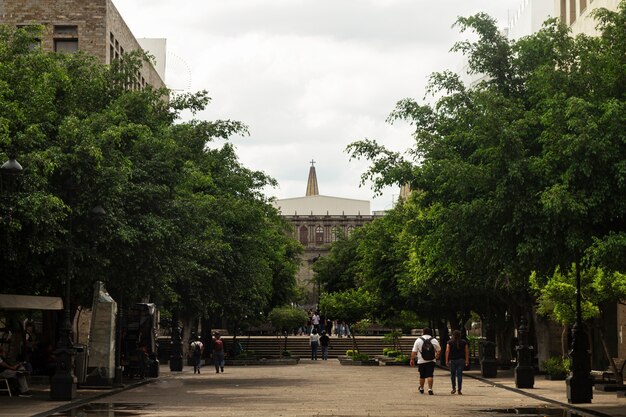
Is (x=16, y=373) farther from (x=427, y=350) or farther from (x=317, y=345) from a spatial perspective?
(x=317, y=345)

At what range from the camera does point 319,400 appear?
29391mm

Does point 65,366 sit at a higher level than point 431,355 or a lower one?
lower

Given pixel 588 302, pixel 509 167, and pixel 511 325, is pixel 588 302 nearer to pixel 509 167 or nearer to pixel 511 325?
pixel 509 167

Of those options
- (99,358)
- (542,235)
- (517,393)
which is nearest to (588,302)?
(517,393)

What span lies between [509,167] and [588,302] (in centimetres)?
1246

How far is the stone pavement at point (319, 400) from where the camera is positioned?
979 inches

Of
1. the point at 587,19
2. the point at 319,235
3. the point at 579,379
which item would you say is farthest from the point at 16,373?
the point at 319,235

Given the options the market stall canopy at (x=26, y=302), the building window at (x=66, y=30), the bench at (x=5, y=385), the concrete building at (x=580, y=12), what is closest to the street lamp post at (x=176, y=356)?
the building window at (x=66, y=30)

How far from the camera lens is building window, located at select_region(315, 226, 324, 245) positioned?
18938 centimetres

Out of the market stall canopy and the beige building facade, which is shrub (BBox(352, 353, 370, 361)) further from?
the market stall canopy

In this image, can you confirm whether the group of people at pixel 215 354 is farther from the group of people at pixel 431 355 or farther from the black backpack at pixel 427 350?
the black backpack at pixel 427 350

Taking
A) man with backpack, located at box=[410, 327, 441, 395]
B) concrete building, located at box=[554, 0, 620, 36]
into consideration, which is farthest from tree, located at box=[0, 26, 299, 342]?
concrete building, located at box=[554, 0, 620, 36]

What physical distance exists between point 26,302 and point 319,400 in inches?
313

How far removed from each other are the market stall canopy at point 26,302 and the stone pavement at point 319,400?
2285 mm
